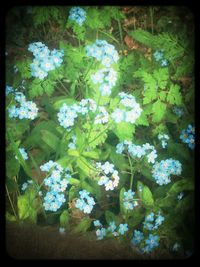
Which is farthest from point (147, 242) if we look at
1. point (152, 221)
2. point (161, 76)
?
point (161, 76)

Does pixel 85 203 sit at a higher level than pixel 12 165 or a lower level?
lower

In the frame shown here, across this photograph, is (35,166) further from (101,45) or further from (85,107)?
(101,45)

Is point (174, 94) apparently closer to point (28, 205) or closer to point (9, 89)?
point (9, 89)

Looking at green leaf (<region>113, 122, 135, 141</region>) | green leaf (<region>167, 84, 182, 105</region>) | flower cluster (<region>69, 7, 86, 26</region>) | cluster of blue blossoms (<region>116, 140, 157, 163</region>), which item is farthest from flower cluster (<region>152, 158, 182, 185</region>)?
flower cluster (<region>69, 7, 86, 26</region>)

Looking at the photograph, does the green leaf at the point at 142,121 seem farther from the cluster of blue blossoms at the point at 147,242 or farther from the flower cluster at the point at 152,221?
the cluster of blue blossoms at the point at 147,242

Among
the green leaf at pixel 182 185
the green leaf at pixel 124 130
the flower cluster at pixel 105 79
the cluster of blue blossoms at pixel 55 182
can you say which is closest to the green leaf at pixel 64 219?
the cluster of blue blossoms at pixel 55 182

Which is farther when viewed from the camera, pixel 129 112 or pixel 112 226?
pixel 112 226
